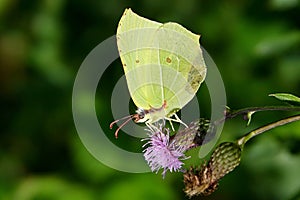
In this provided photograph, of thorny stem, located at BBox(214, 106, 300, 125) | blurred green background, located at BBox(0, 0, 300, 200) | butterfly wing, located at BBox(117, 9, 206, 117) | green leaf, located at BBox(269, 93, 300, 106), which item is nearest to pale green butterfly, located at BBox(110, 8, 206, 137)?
butterfly wing, located at BBox(117, 9, 206, 117)

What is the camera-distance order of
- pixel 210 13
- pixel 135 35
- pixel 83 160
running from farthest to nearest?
pixel 210 13, pixel 83 160, pixel 135 35

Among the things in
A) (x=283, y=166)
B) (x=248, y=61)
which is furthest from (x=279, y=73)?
(x=283, y=166)

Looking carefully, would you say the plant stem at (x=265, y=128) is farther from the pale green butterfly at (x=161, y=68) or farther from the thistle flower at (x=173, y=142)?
the pale green butterfly at (x=161, y=68)

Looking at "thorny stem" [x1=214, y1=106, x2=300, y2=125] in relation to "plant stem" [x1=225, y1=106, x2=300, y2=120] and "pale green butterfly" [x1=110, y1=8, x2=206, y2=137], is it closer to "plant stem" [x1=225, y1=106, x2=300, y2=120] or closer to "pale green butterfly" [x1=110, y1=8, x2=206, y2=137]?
"plant stem" [x1=225, y1=106, x2=300, y2=120]

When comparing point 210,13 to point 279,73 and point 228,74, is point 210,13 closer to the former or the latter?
point 228,74

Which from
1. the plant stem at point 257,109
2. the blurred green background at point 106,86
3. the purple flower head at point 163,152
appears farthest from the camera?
the blurred green background at point 106,86

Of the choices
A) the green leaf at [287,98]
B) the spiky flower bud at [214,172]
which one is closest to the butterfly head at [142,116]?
the spiky flower bud at [214,172]

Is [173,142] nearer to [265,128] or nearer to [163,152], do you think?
[163,152]
